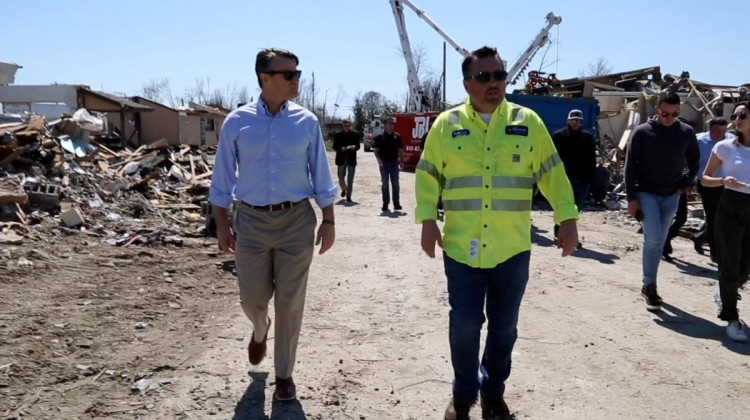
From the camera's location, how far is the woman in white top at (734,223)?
5.54 metres

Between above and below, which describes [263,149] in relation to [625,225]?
above

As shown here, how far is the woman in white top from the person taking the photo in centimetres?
554

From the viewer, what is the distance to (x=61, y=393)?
4.23 meters

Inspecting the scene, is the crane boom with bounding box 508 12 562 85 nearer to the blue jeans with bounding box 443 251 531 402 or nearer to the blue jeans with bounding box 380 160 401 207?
the blue jeans with bounding box 380 160 401 207

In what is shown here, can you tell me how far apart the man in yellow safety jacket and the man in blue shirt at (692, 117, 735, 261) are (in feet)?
17.6

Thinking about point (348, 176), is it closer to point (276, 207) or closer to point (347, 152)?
point (347, 152)

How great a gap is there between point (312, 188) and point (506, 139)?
128 cm

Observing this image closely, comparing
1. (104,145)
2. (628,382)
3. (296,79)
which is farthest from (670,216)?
(104,145)

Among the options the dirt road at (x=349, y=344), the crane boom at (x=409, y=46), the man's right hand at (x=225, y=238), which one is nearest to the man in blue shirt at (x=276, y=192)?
the man's right hand at (x=225, y=238)

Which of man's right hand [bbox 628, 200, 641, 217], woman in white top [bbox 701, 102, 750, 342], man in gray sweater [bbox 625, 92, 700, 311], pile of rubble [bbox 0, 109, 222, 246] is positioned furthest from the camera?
pile of rubble [bbox 0, 109, 222, 246]

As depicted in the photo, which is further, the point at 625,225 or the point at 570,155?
the point at 625,225

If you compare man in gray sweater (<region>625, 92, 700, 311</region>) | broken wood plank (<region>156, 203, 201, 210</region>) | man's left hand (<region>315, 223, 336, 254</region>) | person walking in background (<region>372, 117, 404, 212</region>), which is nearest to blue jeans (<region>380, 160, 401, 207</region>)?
person walking in background (<region>372, 117, 404, 212</region>)

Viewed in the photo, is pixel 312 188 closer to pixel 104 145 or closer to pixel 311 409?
pixel 311 409

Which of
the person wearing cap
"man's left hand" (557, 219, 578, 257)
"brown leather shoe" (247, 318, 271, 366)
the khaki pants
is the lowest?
"brown leather shoe" (247, 318, 271, 366)
